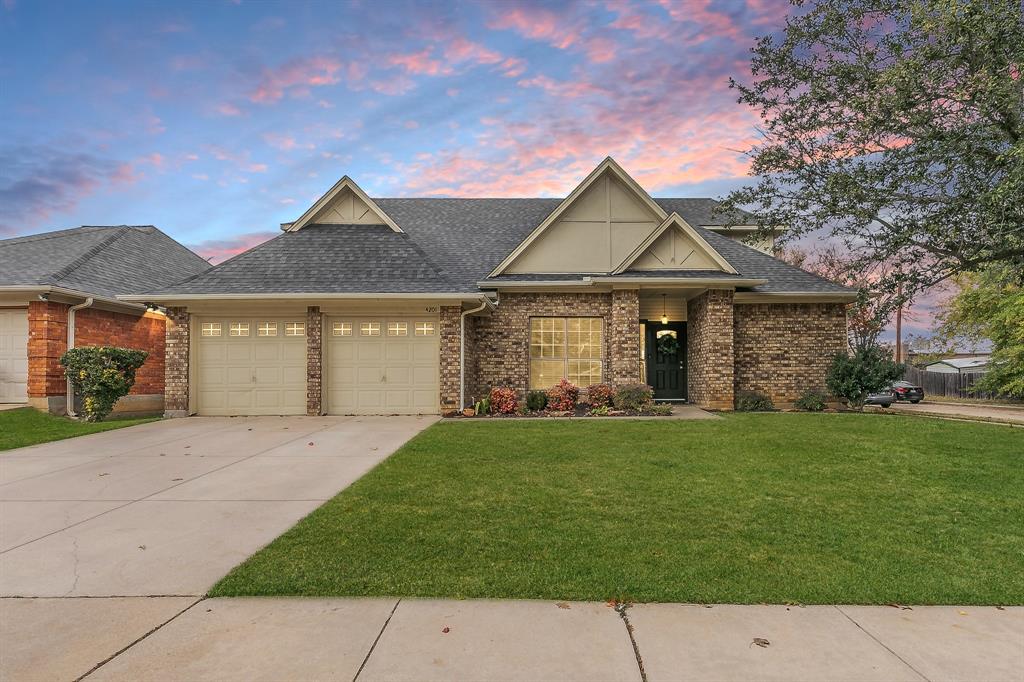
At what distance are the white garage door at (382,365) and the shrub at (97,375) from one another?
482 cm

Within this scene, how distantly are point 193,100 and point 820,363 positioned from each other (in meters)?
19.0

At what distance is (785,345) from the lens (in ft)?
48.8

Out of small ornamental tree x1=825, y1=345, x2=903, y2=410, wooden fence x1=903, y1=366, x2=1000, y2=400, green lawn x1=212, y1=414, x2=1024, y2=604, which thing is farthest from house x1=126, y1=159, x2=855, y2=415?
wooden fence x1=903, y1=366, x2=1000, y2=400

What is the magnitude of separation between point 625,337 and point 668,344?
253 cm

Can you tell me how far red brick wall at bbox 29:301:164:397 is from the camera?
1303 centimetres

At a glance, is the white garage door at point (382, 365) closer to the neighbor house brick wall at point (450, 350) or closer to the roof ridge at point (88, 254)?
the neighbor house brick wall at point (450, 350)

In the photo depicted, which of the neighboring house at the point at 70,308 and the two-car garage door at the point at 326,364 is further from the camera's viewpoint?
the two-car garage door at the point at 326,364

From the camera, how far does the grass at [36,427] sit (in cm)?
1012

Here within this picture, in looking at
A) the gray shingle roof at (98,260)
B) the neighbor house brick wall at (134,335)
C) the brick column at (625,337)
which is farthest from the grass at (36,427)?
the brick column at (625,337)

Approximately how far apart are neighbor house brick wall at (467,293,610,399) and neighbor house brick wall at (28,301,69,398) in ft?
35.1

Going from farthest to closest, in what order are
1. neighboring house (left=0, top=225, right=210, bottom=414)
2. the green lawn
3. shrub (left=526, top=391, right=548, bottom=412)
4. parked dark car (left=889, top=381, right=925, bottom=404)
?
parked dark car (left=889, top=381, right=925, bottom=404)
shrub (left=526, top=391, right=548, bottom=412)
neighboring house (left=0, top=225, right=210, bottom=414)
the green lawn

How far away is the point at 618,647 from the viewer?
288 cm

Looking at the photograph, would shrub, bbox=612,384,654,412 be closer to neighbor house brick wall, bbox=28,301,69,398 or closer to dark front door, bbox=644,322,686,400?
dark front door, bbox=644,322,686,400

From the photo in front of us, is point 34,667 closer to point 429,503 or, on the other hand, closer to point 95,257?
point 429,503
